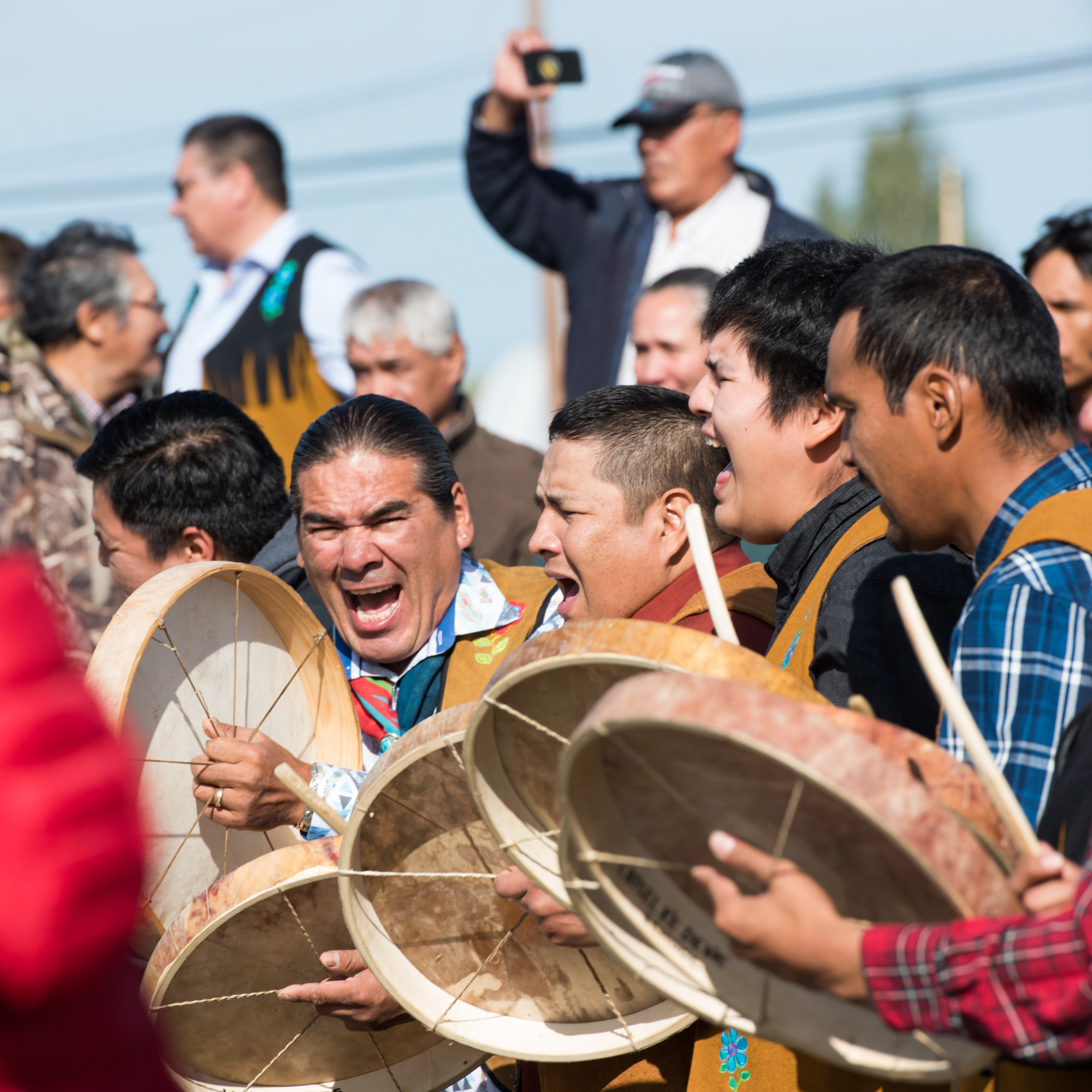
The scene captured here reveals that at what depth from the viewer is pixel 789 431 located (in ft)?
8.43

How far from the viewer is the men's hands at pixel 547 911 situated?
2.16 meters

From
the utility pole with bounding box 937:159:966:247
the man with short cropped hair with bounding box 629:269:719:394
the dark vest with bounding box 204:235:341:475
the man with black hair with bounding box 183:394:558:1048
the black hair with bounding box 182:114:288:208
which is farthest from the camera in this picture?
the utility pole with bounding box 937:159:966:247

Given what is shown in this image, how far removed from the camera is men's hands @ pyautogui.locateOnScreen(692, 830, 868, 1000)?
55.5 inches

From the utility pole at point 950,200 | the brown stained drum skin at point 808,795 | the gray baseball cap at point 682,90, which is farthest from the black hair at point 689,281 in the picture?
the utility pole at point 950,200

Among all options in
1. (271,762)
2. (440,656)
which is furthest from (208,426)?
(271,762)

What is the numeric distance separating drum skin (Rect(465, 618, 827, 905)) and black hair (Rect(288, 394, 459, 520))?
152 cm

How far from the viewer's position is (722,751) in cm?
153

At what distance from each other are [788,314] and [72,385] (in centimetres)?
356

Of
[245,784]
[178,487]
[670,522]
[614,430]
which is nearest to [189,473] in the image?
[178,487]

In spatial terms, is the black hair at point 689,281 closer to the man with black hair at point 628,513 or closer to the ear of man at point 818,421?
the man with black hair at point 628,513

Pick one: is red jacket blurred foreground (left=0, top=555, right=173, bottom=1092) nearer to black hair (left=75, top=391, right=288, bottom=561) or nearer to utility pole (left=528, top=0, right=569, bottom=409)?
black hair (left=75, top=391, right=288, bottom=561)

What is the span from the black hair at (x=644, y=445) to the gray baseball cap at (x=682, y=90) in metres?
2.64

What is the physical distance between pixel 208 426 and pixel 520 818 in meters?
2.06

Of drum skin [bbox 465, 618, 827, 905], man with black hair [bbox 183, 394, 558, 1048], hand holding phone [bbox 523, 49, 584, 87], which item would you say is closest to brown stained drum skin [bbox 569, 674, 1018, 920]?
drum skin [bbox 465, 618, 827, 905]
